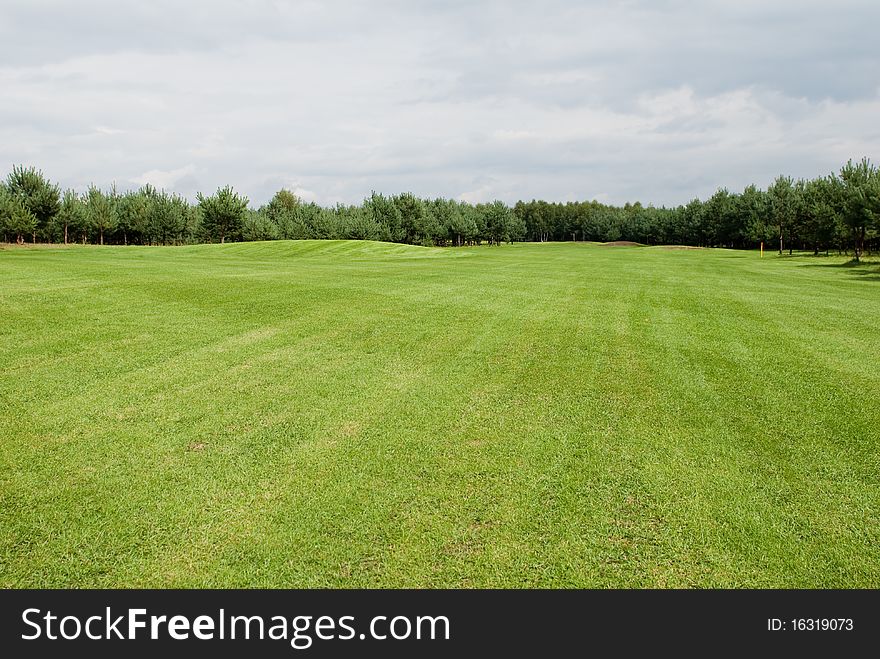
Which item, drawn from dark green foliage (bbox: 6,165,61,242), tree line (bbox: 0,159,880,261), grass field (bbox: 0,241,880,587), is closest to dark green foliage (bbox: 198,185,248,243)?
tree line (bbox: 0,159,880,261)

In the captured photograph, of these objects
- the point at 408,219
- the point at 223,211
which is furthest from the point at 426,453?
the point at 408,219

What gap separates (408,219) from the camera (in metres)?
95.2

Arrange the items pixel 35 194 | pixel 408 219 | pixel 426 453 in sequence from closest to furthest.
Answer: pixel 426 453
pixel 35 194
pixel 408 219

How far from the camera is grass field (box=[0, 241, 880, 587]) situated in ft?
13.4

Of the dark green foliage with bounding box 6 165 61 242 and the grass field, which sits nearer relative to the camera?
the grass field

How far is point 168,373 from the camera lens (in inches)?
324

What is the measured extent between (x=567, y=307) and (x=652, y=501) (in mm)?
10894

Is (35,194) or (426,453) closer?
(426,453)

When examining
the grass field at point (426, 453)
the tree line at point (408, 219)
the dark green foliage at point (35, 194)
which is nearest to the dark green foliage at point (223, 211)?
the tree line at point (408, 219)

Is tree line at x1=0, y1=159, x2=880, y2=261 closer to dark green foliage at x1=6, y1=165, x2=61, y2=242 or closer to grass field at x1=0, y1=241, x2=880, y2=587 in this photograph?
dark green foliage at x1=6, y1=165, x2=61, y2=242

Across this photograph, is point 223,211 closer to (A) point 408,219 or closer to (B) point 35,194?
(B) point 35,194

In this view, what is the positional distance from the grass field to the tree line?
4327cm

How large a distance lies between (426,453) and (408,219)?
91807 mm
